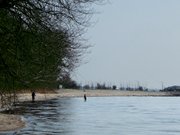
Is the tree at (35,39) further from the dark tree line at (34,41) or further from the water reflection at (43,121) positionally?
the water reflection at (43,121)

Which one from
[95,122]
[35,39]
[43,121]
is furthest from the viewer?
[95,122]

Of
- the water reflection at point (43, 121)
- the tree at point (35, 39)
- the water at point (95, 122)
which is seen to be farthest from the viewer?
the water at point (95, 122)

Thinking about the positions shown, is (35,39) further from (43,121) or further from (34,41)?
(43,121)

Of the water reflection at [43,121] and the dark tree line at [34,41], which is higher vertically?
the dark tree line at [34,41]

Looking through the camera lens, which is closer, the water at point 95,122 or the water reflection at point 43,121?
the water reflection at point 43,121

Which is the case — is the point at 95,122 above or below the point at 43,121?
below

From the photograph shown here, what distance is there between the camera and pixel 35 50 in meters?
17.2

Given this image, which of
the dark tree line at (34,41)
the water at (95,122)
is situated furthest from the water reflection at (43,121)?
the dark tree line at (34,41)

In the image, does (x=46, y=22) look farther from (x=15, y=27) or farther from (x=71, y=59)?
(x=71, y=59)

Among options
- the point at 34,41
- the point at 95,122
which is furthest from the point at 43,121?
the point at 34,41

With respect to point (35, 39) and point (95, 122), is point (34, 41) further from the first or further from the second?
point (95, 122)

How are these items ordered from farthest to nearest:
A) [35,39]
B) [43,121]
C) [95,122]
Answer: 1. [95,122]
2. [43,121]
3. [35,39]

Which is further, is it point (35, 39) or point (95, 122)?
point (95, 122)

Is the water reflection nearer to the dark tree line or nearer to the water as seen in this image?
the water
